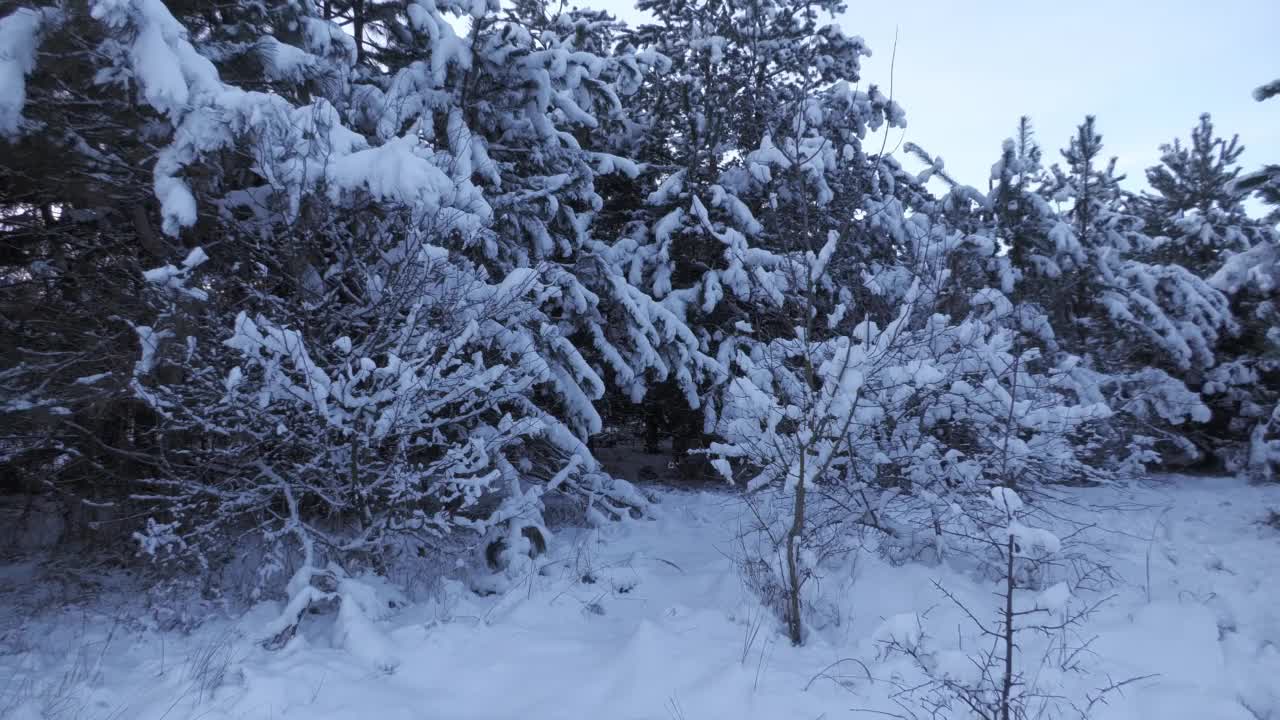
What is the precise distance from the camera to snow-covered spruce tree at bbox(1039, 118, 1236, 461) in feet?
30.7

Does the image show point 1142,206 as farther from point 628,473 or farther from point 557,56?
point 557,56

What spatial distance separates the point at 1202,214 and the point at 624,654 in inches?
568

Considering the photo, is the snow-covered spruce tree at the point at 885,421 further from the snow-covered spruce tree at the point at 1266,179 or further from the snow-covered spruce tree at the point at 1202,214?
the snow-covered spruce tree at the point at 1202,214

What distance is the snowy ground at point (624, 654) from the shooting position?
10.6 ft

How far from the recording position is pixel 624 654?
12.5ft

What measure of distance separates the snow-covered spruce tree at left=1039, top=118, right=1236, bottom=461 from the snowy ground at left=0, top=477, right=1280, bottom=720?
466 centimetres

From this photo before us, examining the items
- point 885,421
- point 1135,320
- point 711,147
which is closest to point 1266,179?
point 1135,320

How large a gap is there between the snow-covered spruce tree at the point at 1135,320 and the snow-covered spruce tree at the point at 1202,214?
7.50 feet

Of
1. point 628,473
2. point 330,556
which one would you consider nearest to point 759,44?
point 628,473

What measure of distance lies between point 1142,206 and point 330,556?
1844 cm

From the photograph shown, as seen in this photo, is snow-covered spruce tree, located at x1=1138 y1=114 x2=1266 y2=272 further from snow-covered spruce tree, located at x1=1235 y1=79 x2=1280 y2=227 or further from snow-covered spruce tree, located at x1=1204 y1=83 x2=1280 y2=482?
snow-covered spruce tree, located at x1=1235 y1=79 x2=1280 y2=227

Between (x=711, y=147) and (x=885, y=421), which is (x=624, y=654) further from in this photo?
(x=711, y=147)

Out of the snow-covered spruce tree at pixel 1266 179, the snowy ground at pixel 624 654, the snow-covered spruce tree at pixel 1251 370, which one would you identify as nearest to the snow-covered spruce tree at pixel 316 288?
the snowy ground at pixel 624 654

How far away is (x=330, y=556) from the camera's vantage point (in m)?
4.77
